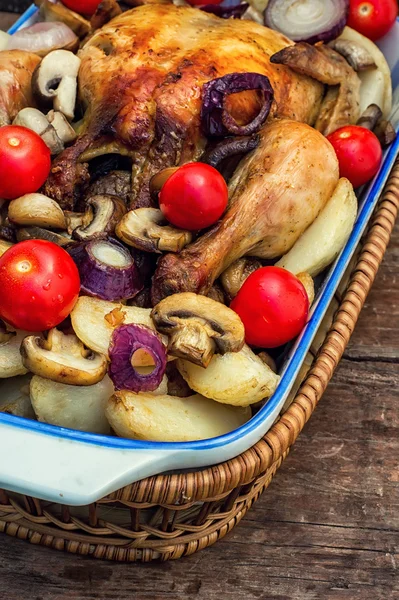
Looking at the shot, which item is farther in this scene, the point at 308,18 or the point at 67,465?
the point at 308,18

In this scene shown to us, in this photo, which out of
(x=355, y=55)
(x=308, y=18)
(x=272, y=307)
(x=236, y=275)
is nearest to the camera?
(x=272, y=307)

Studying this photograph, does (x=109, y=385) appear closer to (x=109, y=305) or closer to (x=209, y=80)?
(x=109, y=305)

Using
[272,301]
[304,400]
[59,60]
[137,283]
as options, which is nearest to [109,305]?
[137,283]

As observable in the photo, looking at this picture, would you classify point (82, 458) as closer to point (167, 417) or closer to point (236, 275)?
point (167, 417)

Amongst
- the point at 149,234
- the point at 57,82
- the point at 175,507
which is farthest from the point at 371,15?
the point at 175,507

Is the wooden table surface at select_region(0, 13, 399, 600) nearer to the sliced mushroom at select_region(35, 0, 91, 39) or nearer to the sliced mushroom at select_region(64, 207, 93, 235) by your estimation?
the sliced mushroom at select_region(64, 207, 93, 235)

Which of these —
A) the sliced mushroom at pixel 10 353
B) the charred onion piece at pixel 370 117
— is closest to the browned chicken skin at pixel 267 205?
the sliced mushroom at pixel 10 353
